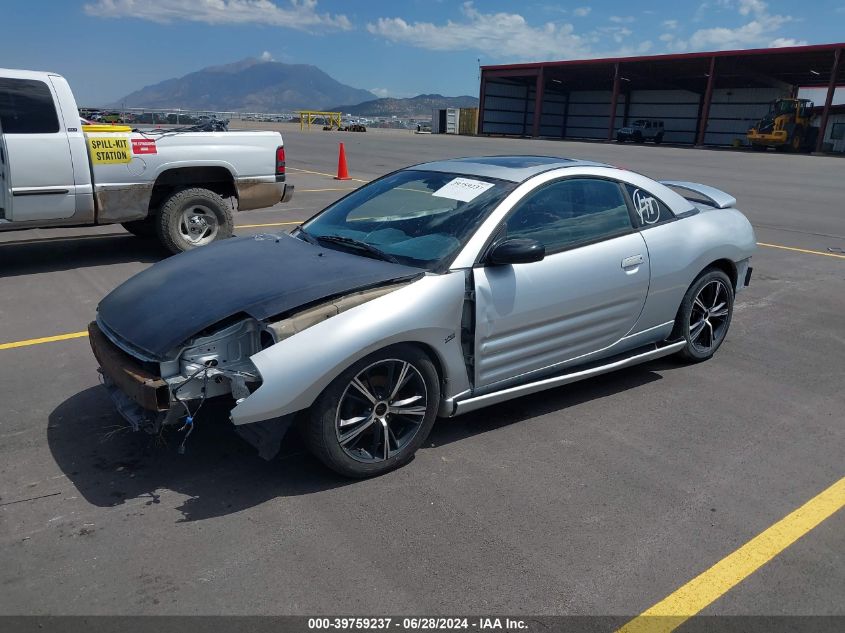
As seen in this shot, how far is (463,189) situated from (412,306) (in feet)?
3.80

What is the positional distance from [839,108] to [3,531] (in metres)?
53.9

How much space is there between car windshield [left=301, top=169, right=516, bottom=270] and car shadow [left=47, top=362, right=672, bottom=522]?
1.10m

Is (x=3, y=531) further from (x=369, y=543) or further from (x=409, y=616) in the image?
(x=409, y=616)

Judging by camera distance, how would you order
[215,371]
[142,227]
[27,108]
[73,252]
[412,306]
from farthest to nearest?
[142,227] → [73,252] → [27,108] → [412,306] → [215,371]

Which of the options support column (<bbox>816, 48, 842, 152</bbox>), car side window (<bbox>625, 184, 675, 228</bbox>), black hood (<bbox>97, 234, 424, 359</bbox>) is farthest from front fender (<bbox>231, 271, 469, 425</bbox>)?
support column (<bbox>816, 48, 842, 152</bbox>)

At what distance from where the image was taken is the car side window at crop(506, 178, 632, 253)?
4.06 m

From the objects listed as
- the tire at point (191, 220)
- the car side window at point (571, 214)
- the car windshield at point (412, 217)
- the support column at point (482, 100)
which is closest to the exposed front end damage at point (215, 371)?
the car windshield at point (412, 217)

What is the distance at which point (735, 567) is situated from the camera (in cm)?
288

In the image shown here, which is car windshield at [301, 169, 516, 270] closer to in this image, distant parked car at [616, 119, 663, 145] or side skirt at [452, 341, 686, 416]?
side skirt at [452, 341, 686, 416]

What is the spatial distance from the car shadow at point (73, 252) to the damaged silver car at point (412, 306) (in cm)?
449

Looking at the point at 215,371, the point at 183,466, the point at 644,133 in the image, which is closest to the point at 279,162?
the point at 183,466

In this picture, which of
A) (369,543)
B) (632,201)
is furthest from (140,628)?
(632,201)

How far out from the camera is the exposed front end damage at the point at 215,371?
10.2 ft

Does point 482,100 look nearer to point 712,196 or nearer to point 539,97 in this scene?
point 539,97
